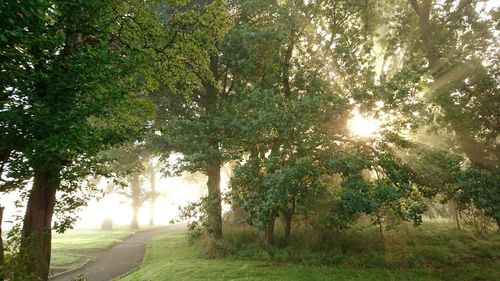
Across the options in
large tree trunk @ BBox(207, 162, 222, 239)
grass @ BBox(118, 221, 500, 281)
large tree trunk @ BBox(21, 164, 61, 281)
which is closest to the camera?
large tree trunk @ BBox(21, 164, 61, 281)

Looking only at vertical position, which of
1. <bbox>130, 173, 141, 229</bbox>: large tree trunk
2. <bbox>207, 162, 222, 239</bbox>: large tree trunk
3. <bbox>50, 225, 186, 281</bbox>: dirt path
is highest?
<bbox>130, 173, 141, 229</bbox>: large tree trunk

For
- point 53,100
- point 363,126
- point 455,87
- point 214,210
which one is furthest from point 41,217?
point 455,87

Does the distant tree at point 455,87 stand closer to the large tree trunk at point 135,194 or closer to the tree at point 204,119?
the tree at point 204,119

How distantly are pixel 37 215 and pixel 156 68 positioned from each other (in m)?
7.58

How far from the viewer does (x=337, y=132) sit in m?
17.5

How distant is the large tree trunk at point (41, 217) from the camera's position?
35.2 feet

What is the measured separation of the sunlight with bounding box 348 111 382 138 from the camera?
55.1 ft

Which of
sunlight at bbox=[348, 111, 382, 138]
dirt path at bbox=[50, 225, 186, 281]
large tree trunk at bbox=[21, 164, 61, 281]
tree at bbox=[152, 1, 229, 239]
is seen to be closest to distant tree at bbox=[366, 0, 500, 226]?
sunlight at bbox=[348, 111, 382, 138]

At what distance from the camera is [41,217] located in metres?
11.2

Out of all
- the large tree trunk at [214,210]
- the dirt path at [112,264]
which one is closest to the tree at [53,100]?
the dirt path at [112,264]

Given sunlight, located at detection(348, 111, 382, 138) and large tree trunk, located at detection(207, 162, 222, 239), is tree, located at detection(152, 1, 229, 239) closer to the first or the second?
large tree trunk, located at detection(207, 162, 222, 239)

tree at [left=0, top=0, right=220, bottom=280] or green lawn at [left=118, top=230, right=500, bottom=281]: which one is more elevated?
tree at [left=0, top=0, right=220, bottom=280]

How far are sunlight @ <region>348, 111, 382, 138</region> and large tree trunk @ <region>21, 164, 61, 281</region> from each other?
12628 millimetres

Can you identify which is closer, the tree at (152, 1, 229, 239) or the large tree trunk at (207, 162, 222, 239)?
the tree at (152, 1, 229, 239)
